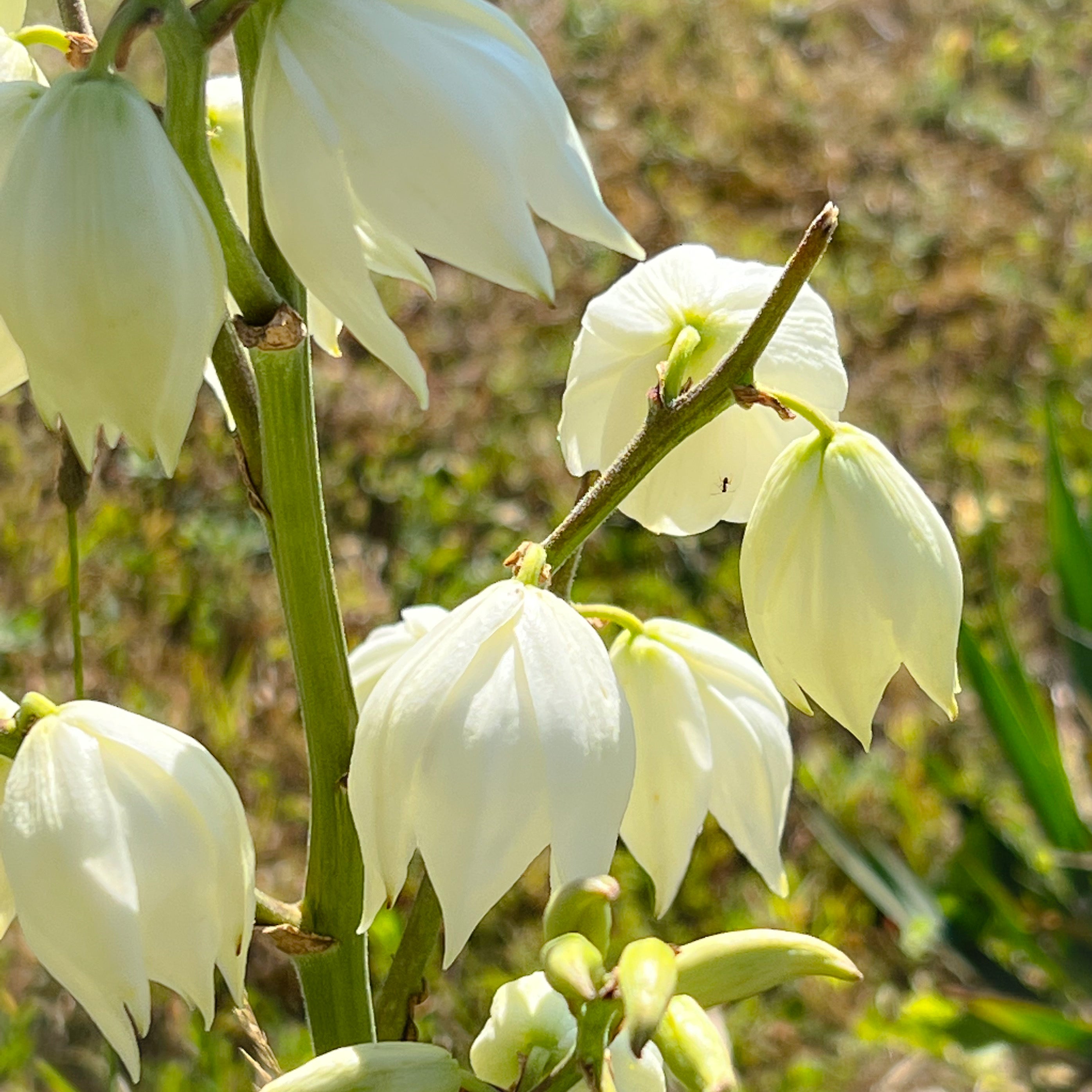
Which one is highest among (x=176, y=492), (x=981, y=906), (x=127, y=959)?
(x=127, y=959)

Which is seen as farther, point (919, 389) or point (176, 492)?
point (919, 389)

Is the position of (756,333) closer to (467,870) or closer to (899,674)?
(467,870)

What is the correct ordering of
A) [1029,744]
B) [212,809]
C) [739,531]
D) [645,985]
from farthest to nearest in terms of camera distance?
1. [739,531]
2. [1029,744]
3. [212,809]
4. [645,985]

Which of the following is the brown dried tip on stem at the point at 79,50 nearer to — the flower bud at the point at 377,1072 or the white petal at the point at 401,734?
the white petal at the point at 401,734

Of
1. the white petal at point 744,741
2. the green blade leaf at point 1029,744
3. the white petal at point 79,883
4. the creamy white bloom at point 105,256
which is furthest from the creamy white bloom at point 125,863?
the green blade leaf at point 1029,744

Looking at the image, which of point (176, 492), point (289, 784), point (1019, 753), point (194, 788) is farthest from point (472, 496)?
point (194, 788)

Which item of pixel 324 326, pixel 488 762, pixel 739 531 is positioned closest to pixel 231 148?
pixel 324 326

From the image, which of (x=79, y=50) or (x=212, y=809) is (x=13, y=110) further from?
(x=212, y=809)
